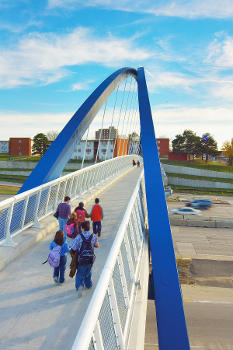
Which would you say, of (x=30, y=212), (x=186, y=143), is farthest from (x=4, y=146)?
(x=30, y=212)

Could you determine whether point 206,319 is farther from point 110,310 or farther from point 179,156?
point 179,156

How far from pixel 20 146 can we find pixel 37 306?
308ft

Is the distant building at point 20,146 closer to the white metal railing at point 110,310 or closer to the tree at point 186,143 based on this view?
the tree at point 186,143

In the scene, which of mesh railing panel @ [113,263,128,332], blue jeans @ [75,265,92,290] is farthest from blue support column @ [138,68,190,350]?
blue jeans @ [75,265,92,290]

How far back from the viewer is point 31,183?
11.6 m

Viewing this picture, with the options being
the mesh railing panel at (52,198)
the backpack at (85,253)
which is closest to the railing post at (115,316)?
the backpack at (85,253)

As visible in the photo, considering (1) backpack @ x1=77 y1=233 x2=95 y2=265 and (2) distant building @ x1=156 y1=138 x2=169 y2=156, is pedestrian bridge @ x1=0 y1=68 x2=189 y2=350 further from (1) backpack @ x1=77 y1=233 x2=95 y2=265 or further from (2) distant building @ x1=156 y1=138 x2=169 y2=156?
(2) distant building @ x1=156 y1=138 x2=169 y2=156

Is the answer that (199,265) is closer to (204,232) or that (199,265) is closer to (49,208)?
(204,232)

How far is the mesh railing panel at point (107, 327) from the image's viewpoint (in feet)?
10.9

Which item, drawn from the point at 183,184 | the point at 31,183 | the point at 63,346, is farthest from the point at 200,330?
the point at 183,184

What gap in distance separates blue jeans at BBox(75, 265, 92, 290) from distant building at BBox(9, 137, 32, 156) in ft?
301

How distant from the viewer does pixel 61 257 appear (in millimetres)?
5449

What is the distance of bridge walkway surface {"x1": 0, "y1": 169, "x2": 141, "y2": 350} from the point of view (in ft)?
13.3

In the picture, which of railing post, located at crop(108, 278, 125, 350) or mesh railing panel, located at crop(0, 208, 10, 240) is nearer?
railing post, located at crop(108, 278, 125, 350)
